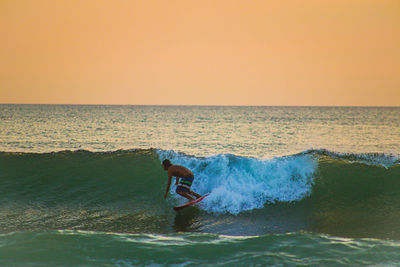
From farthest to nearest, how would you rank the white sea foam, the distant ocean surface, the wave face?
the white sea foam → the wave face → the distant ocean surface

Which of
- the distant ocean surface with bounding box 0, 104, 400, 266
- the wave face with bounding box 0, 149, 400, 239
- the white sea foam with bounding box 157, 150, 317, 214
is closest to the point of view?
the distant ocean surface with bounding box 0, 104, 400, 266

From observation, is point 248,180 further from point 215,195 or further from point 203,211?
point 203,211

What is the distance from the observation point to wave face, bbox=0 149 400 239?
27.5 feet

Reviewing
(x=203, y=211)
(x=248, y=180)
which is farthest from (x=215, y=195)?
(x=248, y=180)

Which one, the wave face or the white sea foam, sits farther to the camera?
the white sea foam

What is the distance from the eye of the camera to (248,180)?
11109 mm

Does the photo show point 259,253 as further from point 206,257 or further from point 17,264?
point 17,264

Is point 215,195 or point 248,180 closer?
point 215,195

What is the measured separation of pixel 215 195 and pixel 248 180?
1.53 m

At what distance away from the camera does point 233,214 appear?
30.1 ft

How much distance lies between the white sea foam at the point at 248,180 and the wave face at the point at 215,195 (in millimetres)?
31

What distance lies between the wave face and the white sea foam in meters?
0.03

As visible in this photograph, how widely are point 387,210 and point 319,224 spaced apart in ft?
7.96

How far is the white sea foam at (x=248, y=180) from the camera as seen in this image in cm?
995
